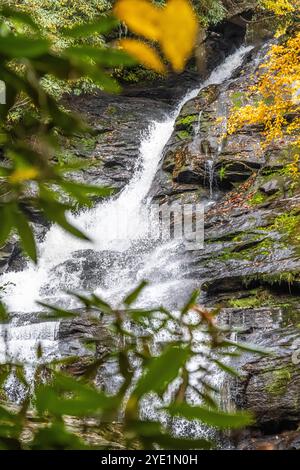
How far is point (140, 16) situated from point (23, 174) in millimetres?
276

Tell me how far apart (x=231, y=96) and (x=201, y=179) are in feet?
12.0

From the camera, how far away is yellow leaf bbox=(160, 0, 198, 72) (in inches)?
23.2

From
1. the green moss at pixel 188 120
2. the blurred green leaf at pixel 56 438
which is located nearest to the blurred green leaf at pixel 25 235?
the blurred green leaf at pixel 56 438

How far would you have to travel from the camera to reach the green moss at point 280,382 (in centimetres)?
529

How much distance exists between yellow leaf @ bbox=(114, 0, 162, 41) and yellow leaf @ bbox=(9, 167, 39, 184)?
0.82 ft

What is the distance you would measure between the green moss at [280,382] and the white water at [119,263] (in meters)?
2.86

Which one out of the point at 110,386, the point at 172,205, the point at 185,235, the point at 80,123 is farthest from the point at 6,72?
the point at 172,205

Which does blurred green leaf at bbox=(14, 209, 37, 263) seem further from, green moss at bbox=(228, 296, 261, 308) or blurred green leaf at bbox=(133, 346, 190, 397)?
green moss at bbox=(228, 296, 261, 308)

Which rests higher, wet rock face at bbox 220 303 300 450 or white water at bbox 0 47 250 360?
white water at bbox 0 47 250 360

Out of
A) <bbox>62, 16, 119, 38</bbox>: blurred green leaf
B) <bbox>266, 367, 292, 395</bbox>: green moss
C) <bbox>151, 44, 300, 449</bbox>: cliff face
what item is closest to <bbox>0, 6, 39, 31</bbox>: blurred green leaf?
<bbox>62, 16, 119, 38</bbox>: blurred green leaf

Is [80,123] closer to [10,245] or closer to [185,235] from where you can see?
[185,235]

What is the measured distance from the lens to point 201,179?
1238 cm

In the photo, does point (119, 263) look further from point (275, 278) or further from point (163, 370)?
point (163, 370)

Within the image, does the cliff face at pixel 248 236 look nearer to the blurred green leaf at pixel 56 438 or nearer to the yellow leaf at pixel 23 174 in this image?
the blurred green leaf at pixel 56 438
